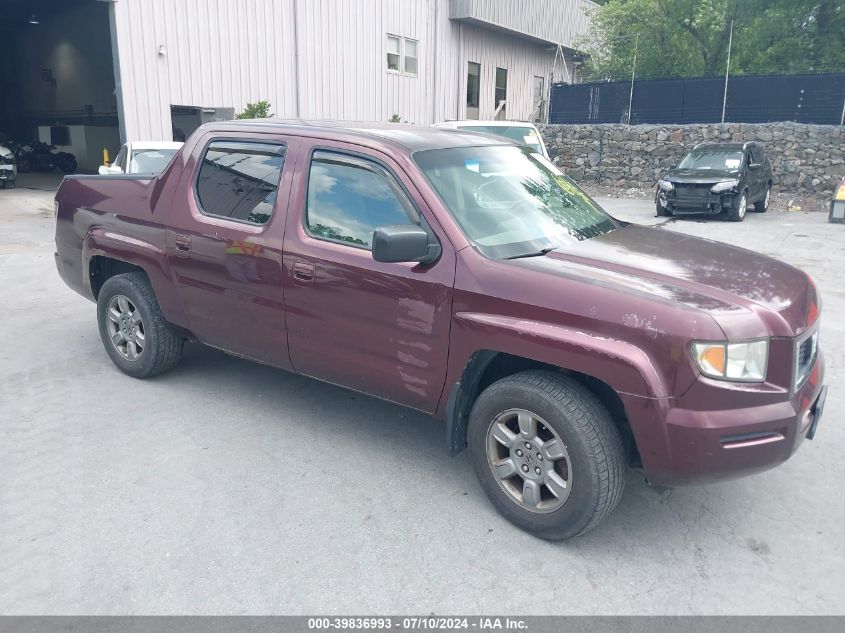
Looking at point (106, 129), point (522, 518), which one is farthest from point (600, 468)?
point (106, 129)

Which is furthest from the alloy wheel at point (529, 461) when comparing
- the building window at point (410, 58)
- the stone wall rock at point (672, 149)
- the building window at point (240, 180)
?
the building window at point (410, 58)

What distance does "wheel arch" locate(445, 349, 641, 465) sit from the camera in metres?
3.24

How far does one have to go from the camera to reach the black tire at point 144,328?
16.5 ft

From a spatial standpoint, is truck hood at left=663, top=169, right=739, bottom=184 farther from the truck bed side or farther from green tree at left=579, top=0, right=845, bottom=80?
green tree at left=579, top=0, right=845, bottom=80

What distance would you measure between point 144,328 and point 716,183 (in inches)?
516

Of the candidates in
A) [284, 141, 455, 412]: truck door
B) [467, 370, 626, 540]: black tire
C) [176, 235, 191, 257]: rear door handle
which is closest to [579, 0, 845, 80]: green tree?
[284, 141, 455, 412]: truck door

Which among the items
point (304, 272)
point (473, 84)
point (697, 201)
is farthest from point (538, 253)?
point (473, 84)

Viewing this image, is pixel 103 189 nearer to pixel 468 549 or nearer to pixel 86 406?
pixel 86 406

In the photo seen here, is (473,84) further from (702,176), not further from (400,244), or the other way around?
(400,244)

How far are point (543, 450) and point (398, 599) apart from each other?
3.08 feet

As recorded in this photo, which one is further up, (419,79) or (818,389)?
(419,79)

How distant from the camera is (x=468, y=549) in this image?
3.25 metres

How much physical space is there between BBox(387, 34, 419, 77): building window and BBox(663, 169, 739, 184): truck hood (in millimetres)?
10819

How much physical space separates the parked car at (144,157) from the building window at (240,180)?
23.5ft
